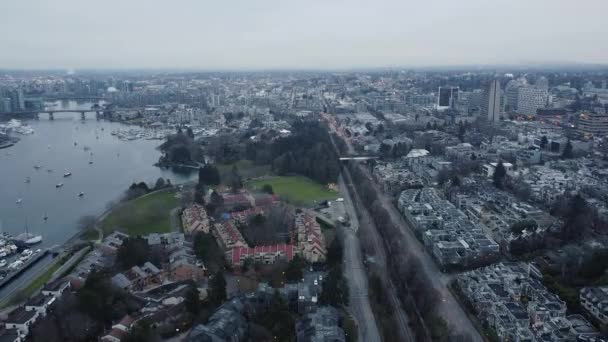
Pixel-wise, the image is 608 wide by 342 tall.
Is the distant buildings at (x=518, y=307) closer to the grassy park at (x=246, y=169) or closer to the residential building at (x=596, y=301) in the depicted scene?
the residential building at (x=596, y=301)

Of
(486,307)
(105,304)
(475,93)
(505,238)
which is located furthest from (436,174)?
(475,93)

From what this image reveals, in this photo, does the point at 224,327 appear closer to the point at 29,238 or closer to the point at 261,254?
the point at 261,254

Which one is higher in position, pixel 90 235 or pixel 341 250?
pixel 341 250

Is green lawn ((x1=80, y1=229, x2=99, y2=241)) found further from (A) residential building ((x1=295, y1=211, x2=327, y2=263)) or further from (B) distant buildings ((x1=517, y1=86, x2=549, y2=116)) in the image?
(B) distant buildings ((x1=517, y1=86, x2=549, y2=116))

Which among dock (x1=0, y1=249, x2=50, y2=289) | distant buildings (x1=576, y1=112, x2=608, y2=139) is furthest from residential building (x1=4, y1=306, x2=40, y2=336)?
distant buildings (x1=576, y1=112, x2=608, y2=139)

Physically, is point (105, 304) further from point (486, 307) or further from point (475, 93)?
point (475, 93)

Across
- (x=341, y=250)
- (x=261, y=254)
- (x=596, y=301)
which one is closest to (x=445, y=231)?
(x=341, y=250)
